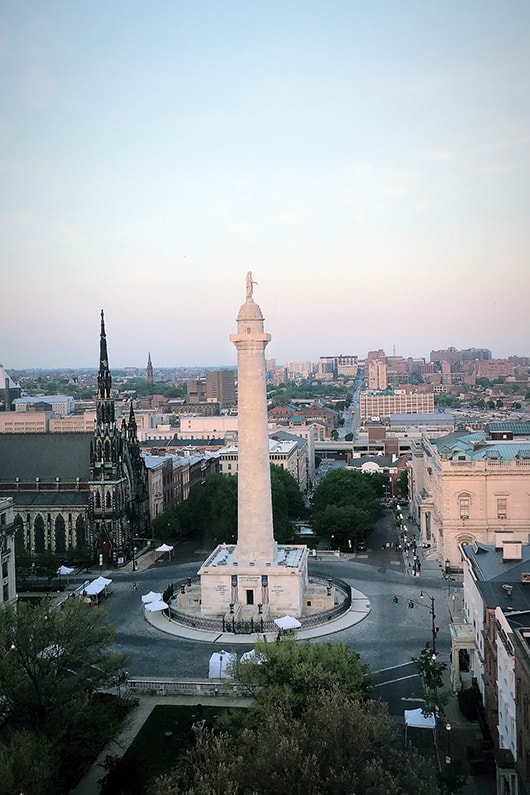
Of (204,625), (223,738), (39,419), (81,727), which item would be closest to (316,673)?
(223,738)

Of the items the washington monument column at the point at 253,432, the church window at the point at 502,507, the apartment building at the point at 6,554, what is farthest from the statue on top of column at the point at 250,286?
the church window at the point at 502,507

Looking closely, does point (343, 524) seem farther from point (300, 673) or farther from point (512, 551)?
point (300, 673)

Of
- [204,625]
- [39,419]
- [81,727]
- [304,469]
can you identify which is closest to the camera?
[81,727]

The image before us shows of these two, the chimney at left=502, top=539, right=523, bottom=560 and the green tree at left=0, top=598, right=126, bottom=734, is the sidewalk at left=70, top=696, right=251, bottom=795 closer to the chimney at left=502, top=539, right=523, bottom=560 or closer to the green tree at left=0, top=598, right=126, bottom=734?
the green tree at left=0, top=598, right=126, bottom=734

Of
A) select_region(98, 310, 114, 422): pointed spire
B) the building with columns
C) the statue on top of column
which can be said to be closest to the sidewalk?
the building with columns

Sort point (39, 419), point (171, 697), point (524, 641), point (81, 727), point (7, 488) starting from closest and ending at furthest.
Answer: point (524, 641), point (81, 727), point (171, 697), point (7, 488), point (39, 419)

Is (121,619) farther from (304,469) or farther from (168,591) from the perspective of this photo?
(304,469)

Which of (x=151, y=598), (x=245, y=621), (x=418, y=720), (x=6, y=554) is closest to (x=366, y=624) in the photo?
(x=245, y=621)
